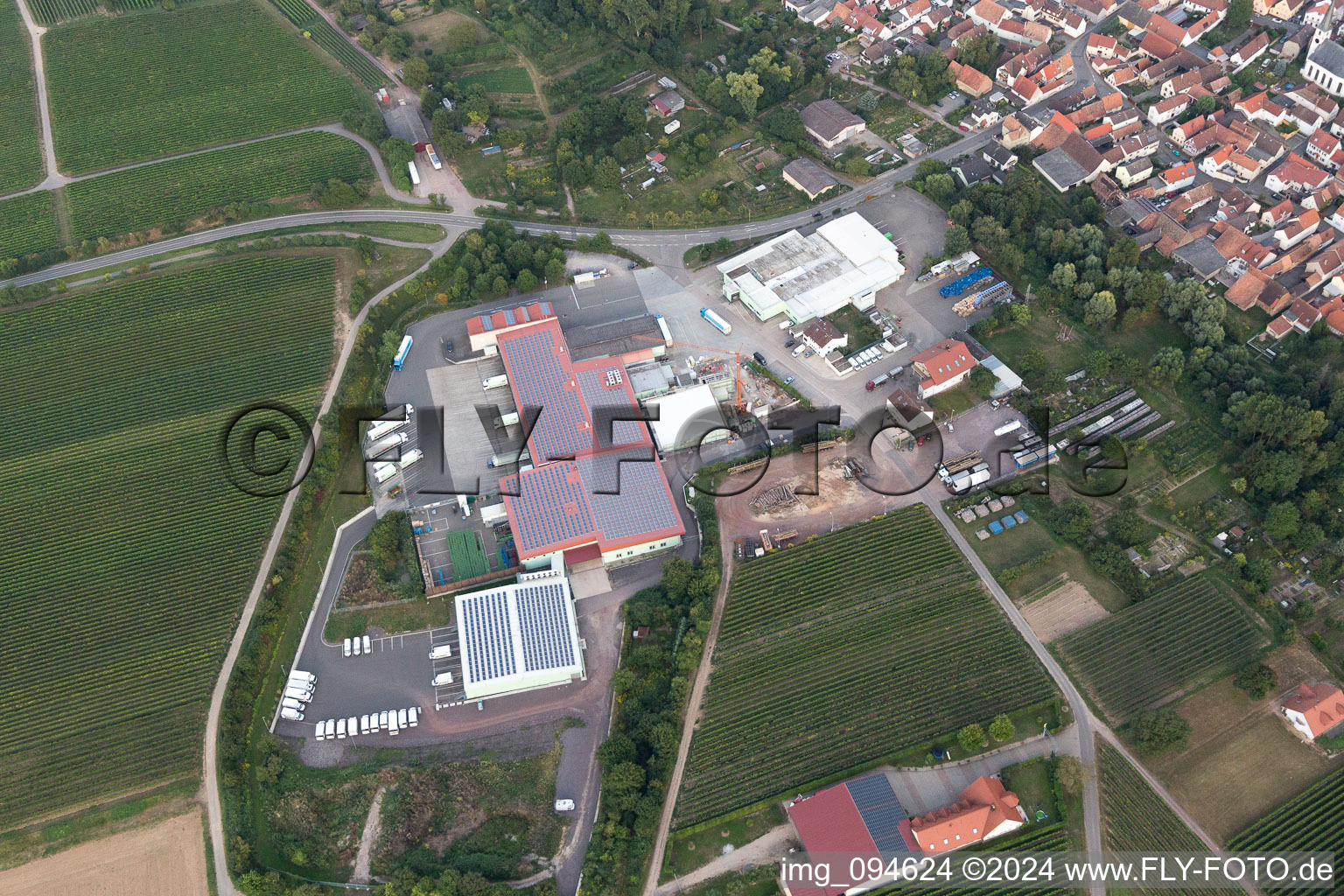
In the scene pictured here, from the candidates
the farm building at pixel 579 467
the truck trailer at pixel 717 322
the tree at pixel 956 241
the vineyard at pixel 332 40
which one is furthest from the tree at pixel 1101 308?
the vineyard at pixel 332 40

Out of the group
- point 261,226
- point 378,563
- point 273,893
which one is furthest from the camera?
point 261,226

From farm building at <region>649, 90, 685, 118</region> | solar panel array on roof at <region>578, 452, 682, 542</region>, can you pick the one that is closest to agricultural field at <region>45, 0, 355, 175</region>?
farm building at <region>649, 90, 685, 118</region>

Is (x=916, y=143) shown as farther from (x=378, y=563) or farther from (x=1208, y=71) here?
(x=378, y=563)

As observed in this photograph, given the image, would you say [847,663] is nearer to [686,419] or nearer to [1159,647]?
[1159,647]

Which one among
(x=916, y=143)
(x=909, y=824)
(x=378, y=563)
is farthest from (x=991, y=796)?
(x=916, y=143)

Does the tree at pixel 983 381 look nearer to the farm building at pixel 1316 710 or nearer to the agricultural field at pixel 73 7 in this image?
the farm building at pixel 1316 710
